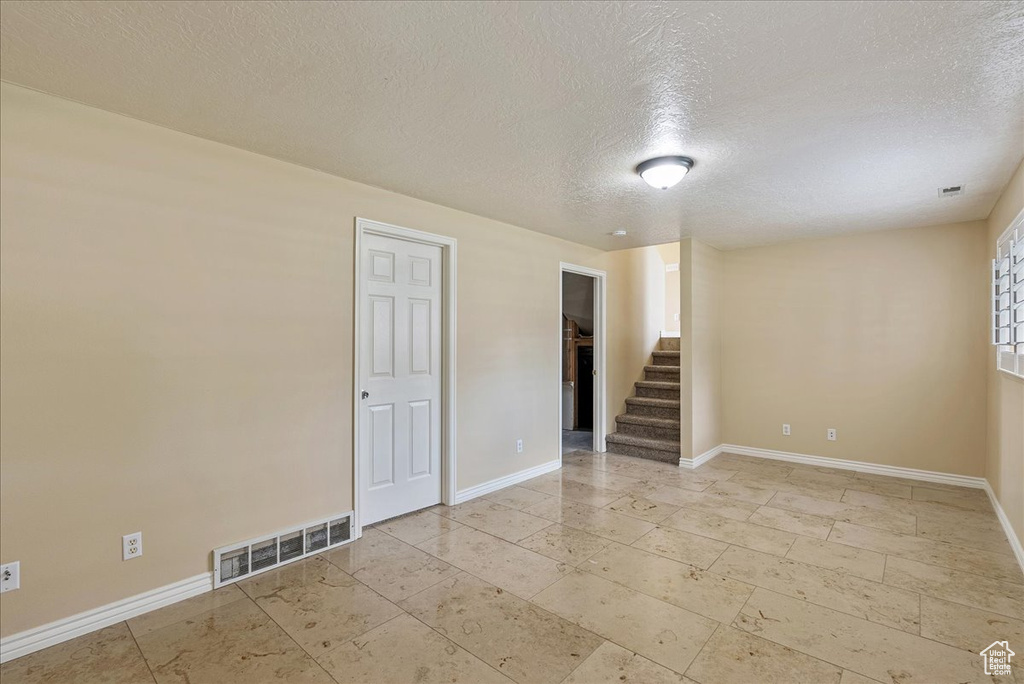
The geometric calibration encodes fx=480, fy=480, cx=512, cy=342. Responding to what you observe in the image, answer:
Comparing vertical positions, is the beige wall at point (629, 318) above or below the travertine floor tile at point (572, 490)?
above

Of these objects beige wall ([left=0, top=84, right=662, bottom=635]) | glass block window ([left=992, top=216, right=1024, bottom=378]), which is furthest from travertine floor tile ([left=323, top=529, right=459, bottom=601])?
glass block window ([left=992, top=216, right=1024, bottom=378])

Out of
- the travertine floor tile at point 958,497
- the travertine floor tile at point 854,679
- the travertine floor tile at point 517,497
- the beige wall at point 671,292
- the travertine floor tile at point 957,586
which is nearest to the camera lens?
the travertine floor tile at point 854,679

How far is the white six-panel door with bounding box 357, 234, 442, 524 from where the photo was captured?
330cm

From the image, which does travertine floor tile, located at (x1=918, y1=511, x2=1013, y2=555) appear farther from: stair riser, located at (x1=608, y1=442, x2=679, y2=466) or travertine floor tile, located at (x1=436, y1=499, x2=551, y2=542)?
travertine floor tile, located at (x1=436, y1=499, x2=551, y2=542)

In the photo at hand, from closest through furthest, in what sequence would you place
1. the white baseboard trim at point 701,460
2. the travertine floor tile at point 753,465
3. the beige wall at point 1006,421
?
the beige wall at point 1006,421 < the travertine floor tile at point 753,465 < the white baseboard trim at point 701,460

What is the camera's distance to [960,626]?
2.17 meters

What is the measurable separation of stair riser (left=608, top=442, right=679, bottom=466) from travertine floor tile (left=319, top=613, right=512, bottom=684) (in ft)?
11.6

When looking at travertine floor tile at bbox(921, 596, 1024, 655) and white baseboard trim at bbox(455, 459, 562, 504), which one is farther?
white baseboard trim at bbox(455, 459, 562, 504)

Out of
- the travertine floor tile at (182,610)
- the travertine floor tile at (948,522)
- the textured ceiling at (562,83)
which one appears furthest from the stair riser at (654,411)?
the travertine floor tile at (182,610)

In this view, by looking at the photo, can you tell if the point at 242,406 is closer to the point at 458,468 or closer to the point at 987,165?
the point at 458,468

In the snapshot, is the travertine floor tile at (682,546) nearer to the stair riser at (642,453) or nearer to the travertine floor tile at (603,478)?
the travertine floor tile at (603,478)

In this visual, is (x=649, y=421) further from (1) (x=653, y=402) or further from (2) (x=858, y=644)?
(2) (x=858, y=644)

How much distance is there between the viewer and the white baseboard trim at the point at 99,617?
198cm

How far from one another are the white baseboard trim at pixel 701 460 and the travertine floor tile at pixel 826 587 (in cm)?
192
